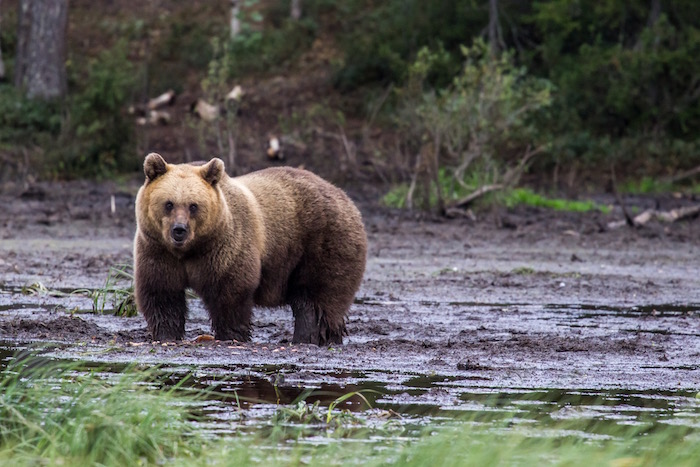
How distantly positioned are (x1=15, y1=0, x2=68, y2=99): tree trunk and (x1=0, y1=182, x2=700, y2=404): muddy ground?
7.12 metres

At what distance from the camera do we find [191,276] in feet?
26.0

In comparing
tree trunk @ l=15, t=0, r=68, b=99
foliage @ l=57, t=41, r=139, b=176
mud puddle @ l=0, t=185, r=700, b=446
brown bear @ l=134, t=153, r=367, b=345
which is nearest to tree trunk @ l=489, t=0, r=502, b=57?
foliage @ l=57, t=41, r=139, b=176

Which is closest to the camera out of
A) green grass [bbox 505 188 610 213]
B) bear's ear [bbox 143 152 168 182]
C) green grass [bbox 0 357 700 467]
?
green grass [bbox 0 357 700 467]

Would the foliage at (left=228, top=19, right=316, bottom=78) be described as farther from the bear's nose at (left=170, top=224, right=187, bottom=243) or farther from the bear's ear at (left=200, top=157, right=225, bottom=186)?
the bear's nose at (left=170, top=224, right=187, bottom=243)

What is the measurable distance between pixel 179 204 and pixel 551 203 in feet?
49.1

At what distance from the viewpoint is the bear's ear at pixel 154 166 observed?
304 inches

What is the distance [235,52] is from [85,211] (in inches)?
631

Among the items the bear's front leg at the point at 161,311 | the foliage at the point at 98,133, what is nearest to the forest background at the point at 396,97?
the foliage at the point at 98,133

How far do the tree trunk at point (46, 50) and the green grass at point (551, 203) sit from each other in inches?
426

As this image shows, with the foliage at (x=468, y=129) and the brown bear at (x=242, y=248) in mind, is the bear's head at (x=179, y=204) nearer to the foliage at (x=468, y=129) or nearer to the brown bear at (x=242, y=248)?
the brown bear at (x=242, y=248)

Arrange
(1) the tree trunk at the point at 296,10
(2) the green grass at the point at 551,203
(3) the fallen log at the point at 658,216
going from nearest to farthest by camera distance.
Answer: (3) the fallen log at the point at 658,216 → (2) the green grass at the point at 551,203 → (1) the tree trunk at the point at 296,10

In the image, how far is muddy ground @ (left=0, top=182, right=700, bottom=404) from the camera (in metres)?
7.35

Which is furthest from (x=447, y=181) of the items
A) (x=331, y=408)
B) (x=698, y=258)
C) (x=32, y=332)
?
(x=331, y=408)

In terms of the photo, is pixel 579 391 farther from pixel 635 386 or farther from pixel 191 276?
pixel 191 276
